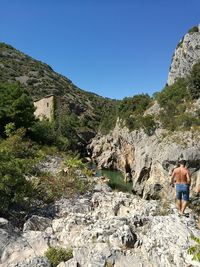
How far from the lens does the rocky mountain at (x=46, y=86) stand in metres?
84.4

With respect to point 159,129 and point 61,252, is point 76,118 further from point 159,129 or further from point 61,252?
point 61,252

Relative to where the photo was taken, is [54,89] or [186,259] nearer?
[186,259]

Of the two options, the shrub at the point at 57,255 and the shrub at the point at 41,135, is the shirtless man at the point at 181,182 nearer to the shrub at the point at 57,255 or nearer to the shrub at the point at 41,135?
the shrub at the point at 57,255

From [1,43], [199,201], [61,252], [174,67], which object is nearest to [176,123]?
[199,201]

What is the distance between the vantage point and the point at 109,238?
398 inches

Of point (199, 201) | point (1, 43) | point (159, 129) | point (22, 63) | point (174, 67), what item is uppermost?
point (1, 43)

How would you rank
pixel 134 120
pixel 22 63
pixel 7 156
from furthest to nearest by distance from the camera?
pixel 22 63 → pixel 134 120 → pixel 7 156

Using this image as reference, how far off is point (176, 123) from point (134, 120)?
401 inches

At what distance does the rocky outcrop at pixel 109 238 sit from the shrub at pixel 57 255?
192mm

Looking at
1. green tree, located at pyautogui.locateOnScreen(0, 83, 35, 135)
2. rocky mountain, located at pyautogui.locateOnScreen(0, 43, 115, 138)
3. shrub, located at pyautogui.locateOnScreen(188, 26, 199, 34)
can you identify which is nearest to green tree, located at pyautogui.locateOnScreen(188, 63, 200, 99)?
green tree, located at pyautogui.locateOnScreen(0, 83, 35, 135)

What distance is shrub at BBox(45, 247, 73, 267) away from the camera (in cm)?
952

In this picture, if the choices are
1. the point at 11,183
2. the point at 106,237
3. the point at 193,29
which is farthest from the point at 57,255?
the point at 193,29

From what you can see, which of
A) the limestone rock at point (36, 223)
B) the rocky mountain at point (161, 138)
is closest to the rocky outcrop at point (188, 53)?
the rocky mountain at point (161, 138)

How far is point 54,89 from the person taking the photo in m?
92.8
